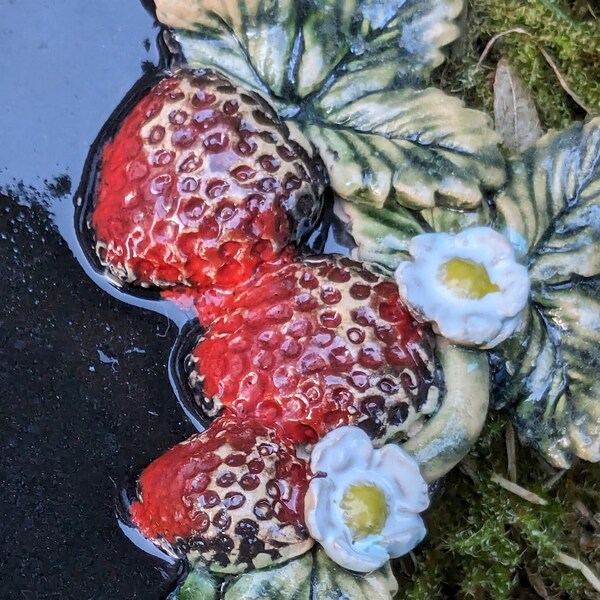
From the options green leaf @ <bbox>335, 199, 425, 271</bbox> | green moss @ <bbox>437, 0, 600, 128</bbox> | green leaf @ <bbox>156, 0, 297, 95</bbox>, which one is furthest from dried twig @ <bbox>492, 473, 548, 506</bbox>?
green leaf @ <bbox>156, 0, 297, 95</bbox>

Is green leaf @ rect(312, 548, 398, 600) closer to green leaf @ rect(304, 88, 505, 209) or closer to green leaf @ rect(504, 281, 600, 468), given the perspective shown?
green leaf @ rect(504, 281, 600, 468)

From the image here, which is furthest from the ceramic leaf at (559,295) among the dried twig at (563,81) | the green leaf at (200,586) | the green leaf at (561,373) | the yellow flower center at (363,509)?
the green leaf at (200,586)

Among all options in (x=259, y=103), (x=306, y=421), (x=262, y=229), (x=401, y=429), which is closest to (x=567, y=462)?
(x=401, y=429)

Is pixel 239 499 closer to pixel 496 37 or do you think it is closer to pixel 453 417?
pixel 453 417

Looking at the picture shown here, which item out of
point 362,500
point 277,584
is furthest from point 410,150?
point 277,584

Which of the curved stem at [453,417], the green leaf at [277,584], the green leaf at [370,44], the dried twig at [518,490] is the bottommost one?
the dried twig at [518,490]

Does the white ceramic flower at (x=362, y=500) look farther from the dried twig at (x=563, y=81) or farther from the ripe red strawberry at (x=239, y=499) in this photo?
the dried twig at (x=563, y=81)
